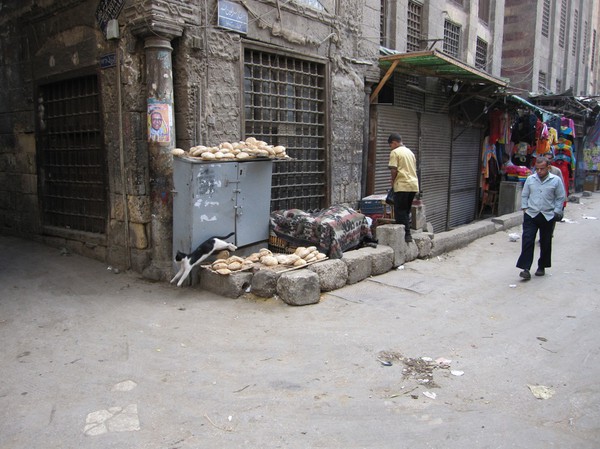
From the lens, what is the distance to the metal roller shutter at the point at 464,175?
44.2 feet

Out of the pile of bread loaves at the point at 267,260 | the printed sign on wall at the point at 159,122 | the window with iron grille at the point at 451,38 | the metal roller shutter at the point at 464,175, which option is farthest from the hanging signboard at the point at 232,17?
the window with iron grille at the point at 451,38

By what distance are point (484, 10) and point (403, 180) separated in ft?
40.2

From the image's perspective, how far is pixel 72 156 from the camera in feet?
24.6

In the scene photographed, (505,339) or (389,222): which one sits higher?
(389,222)

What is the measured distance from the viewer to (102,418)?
316 cm

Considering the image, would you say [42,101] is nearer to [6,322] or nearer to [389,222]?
[6,322]

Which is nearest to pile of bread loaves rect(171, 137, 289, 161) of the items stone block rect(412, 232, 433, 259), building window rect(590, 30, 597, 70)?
stone block rect(412, 232, 433, 259)

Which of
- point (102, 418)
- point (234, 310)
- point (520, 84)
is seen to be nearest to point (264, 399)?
point (102, 418)

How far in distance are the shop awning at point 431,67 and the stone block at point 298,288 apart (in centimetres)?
495

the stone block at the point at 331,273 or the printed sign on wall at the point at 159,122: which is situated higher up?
the printed sign on wall at the point at 159,122

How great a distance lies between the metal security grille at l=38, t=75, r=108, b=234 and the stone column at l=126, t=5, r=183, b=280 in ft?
3.94

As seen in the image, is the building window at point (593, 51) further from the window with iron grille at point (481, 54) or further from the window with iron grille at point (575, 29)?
the window with iron grille at point (481, 54)

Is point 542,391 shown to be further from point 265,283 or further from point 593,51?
point 593,51

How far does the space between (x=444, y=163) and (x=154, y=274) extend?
898 cm
